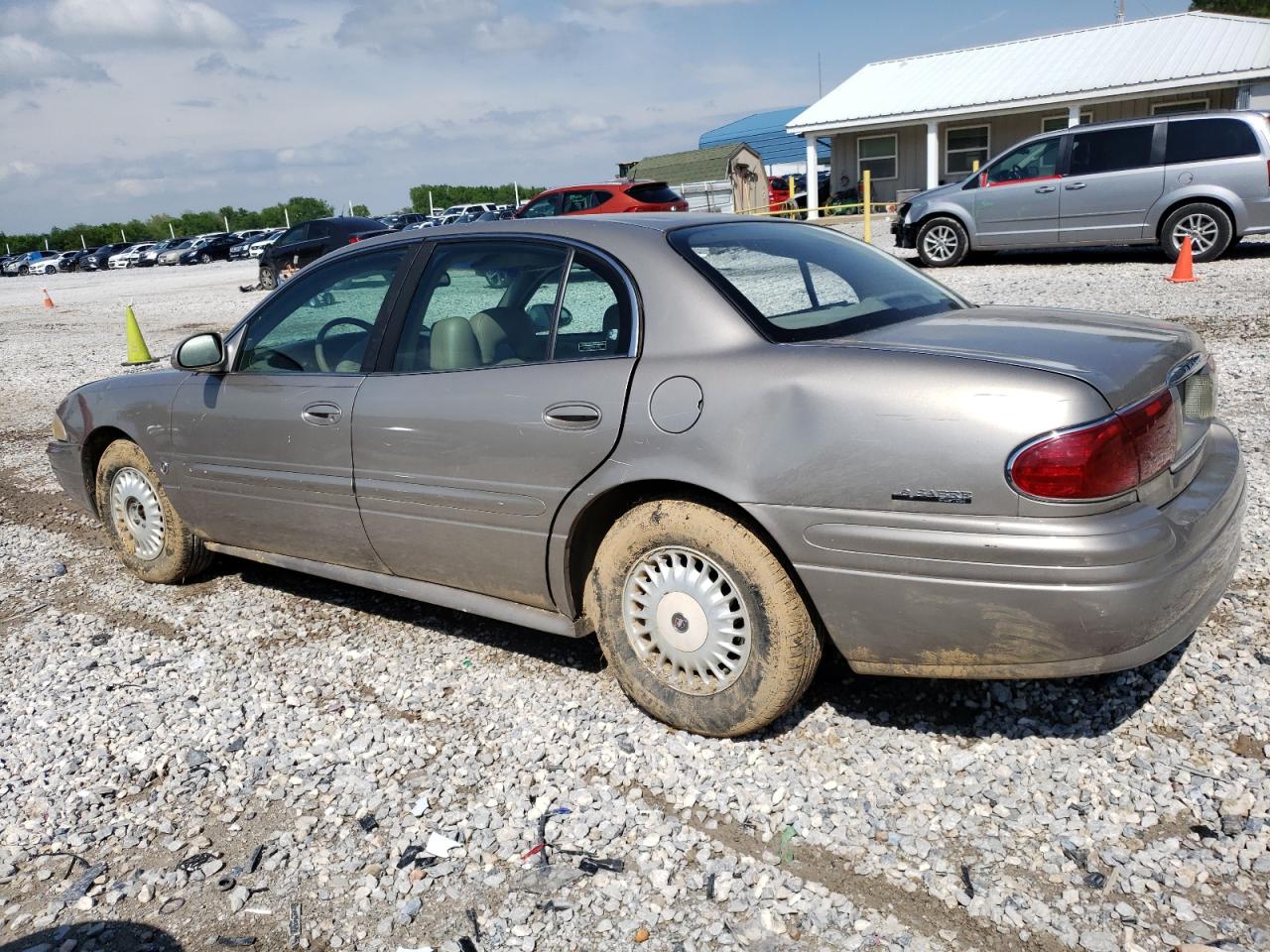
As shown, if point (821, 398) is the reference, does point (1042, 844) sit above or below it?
below

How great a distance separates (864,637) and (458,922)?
130 centimetres

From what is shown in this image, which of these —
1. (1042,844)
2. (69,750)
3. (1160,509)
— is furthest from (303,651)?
(1160,509)

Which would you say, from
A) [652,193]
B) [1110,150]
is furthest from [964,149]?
[1110,150]

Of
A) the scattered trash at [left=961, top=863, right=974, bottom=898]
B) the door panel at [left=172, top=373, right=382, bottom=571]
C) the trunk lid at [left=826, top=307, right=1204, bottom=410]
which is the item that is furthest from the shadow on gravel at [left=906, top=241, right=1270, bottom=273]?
the scattered trash at [left=961, top=863, right=974, bottom=898]

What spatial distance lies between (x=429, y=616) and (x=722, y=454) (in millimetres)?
2020

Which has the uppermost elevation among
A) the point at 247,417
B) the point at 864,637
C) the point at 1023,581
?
the point at 247,417

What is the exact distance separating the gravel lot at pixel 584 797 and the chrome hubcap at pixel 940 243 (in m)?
11.6

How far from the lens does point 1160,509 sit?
2643 millimetres

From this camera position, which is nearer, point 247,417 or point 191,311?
point 247,417

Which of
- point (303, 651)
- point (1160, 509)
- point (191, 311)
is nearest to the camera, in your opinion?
point (1160, 509)

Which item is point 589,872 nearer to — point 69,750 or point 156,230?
point 69,750

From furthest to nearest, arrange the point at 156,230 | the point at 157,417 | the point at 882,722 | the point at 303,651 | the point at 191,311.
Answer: the point at 156,230 → the point at 191,311 → the point at 157,417 → the point at 303,651 → the point at 882,722

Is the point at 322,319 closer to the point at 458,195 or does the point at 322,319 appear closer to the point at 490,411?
the point at 490,411

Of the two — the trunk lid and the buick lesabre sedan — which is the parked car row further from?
the trunk lid
